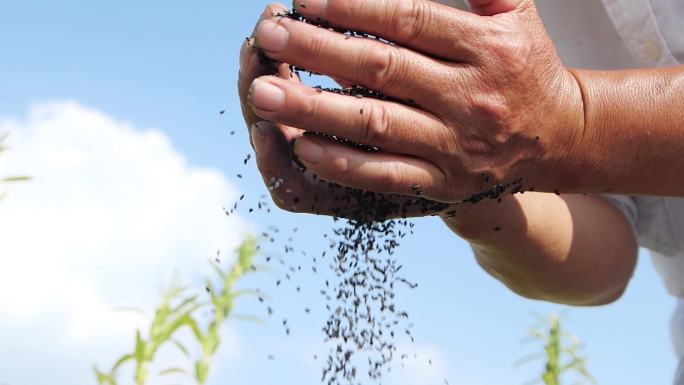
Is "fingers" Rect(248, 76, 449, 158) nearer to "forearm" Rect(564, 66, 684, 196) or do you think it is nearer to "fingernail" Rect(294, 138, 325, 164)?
"fingernail" Rect(294, 138, 325, 164)

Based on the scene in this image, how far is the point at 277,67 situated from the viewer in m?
1.29

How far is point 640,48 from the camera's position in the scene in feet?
5.96

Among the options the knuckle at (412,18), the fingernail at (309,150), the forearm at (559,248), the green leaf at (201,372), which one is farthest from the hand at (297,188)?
the green leaf at (201,372)

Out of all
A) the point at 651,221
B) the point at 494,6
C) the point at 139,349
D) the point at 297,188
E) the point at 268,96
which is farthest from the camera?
the point at 651,221

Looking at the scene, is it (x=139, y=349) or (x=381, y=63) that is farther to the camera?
(x=139, y=349)

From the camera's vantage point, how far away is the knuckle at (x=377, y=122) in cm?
116

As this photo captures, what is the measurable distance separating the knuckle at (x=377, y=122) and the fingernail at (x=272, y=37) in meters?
0.17

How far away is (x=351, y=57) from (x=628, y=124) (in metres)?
0.51

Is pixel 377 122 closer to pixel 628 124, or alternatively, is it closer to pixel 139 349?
pixel 628 124

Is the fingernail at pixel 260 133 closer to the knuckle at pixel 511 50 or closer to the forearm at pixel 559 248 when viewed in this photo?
the knuckle at pixel 511 50

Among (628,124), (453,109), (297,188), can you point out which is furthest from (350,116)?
(628,124)

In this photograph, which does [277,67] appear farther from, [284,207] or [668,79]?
[668,79]

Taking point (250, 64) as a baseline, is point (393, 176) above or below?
below

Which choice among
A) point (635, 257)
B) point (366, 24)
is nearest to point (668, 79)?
point (366, 24)
